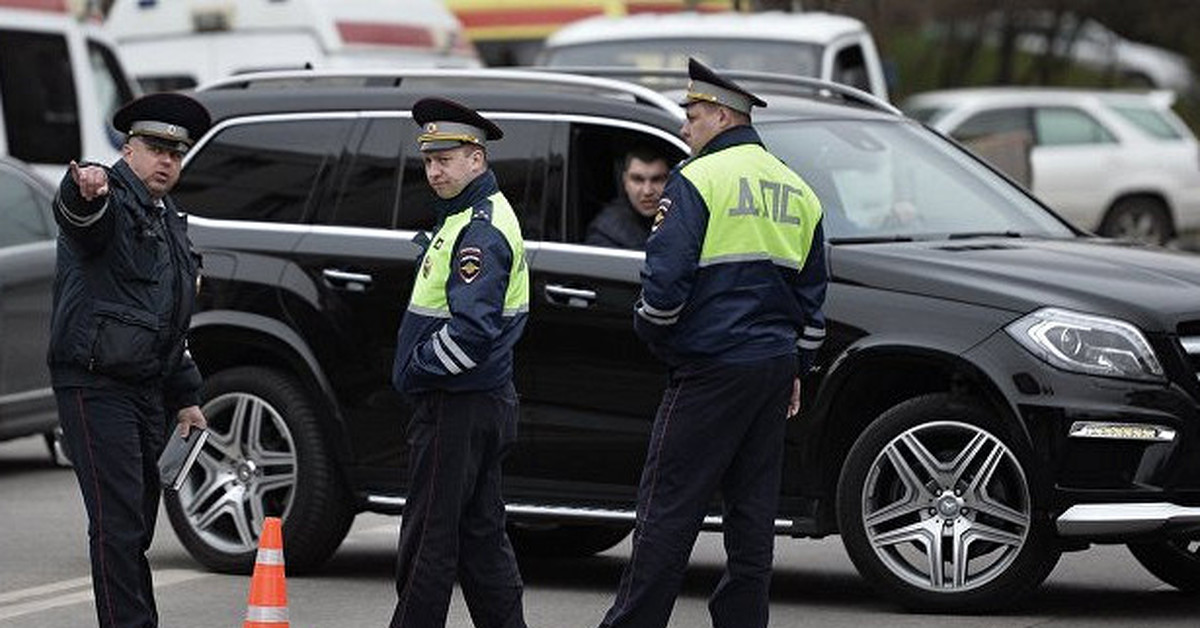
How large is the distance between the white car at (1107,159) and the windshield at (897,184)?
18.6 meters

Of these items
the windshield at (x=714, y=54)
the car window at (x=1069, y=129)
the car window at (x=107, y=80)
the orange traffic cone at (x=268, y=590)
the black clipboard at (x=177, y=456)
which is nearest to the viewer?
the orange traffic cone at (x=268, y=590)

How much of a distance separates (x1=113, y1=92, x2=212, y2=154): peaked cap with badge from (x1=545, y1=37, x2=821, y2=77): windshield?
10664 mm

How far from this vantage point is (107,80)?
2162 cm

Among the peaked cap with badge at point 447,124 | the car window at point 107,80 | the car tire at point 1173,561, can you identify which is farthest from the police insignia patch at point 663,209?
the car window at point 107,80

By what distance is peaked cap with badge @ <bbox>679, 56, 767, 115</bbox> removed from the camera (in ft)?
27.8

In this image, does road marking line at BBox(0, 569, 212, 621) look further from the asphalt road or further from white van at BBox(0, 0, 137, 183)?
white van at BBox(0, 0, 137, 183)

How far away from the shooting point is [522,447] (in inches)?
408

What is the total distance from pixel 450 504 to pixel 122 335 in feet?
3.39

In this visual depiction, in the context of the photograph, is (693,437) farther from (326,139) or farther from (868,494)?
(326,139)

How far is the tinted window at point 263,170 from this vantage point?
36.4 feet

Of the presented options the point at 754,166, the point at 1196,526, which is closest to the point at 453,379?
the point at 754,166

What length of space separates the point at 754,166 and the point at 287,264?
115 inches

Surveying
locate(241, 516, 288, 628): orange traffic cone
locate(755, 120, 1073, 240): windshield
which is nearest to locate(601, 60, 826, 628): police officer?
locate(241, 516, 288, 628): orange traffic cone

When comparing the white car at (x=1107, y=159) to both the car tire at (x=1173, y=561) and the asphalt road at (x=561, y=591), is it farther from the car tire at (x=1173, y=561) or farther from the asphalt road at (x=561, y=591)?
the car tire at (x=1173, y=561)
